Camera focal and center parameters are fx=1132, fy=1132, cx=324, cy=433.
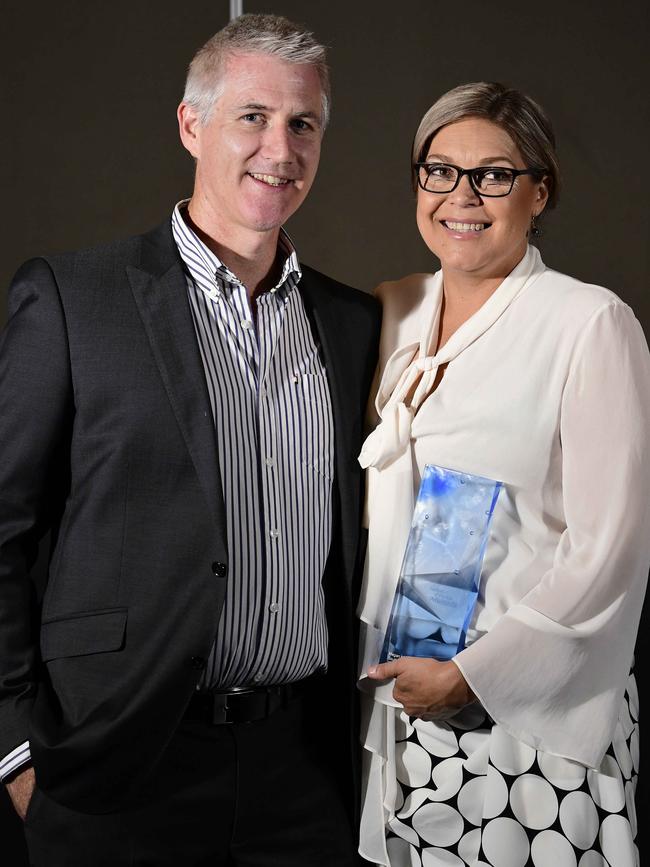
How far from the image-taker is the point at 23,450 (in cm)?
189

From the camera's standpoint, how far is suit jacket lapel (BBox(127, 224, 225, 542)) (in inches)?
74.5

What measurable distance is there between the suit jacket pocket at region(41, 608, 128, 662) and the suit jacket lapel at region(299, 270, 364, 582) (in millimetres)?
449

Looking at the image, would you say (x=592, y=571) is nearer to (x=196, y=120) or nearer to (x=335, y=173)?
(x=196, y=120)

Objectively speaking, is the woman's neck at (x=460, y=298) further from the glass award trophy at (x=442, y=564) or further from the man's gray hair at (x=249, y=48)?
the man's gray hair at (x=249, y=48)

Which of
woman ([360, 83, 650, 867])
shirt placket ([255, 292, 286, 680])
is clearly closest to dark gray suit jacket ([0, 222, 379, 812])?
shirt placket ([255, 292, 286, 680])

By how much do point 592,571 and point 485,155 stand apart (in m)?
0.77

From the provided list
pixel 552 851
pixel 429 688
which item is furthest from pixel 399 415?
pixel 552 851

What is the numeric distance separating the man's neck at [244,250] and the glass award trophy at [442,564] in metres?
0.50

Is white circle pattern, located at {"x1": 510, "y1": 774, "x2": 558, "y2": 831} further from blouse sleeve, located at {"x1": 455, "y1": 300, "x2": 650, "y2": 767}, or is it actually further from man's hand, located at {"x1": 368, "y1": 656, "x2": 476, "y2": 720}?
man's hand, located at {"x1": 368, "y1": 656, "x2": 476, "y2": 720}

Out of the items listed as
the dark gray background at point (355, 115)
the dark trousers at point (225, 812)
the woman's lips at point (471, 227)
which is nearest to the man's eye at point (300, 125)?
the woman's lips at point (471, 227)

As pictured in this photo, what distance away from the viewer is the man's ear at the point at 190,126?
2180 millimetres

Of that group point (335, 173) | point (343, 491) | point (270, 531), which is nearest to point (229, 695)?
point (270, 531)

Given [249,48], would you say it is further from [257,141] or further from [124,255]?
[124,255]

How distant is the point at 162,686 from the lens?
1877mm
